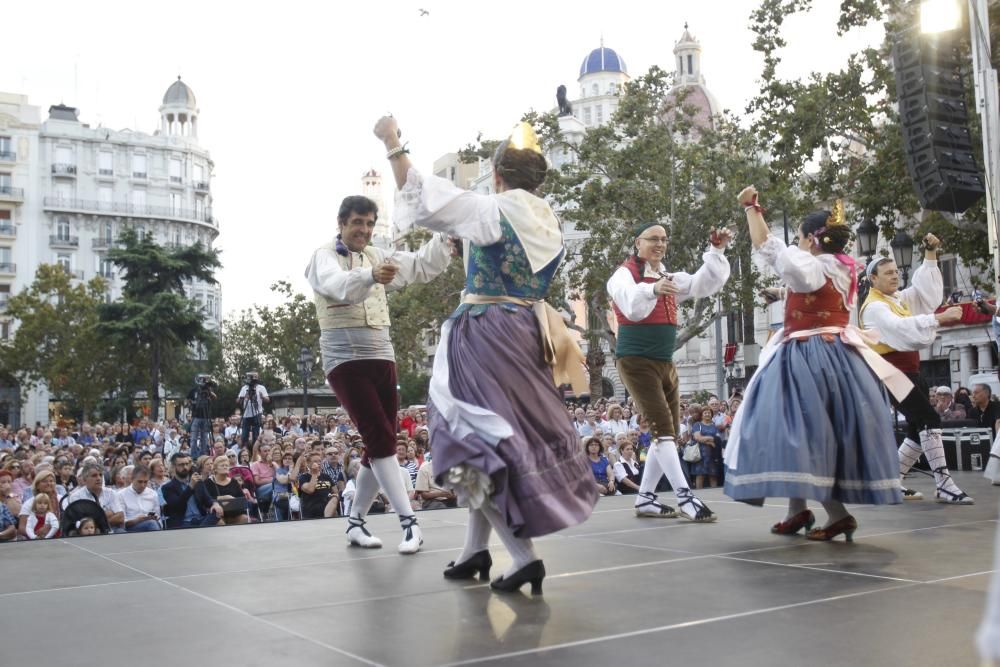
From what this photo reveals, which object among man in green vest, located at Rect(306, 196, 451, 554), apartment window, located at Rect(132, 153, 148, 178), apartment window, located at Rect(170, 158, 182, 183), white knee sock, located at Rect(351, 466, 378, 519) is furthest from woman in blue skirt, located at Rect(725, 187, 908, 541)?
apartment window, located at Rect(170, 158, 182, 183)

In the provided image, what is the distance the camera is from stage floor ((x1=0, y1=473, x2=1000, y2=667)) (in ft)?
9.58

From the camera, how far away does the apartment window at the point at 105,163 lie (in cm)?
6962

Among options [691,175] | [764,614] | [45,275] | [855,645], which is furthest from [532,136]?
[45,275]

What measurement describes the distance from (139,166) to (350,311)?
72161mm

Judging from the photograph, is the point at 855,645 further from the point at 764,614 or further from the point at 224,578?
the point at 224,578

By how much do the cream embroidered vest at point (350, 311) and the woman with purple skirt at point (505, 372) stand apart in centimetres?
117

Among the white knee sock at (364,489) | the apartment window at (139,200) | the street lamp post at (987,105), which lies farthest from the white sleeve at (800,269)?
the apartment window at (139,200)

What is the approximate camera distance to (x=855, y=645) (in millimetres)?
2875

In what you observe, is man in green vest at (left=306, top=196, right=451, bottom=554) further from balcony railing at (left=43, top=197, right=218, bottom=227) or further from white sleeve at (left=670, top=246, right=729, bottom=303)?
balcony railing at (left=43, top=197, right=218, bottom=227)

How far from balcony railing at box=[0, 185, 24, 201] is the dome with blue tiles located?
48.9 m

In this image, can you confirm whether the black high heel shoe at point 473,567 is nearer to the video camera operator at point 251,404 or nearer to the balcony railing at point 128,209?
the video camera operator at point 251,404

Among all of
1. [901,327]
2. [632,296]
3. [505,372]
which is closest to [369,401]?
[505,372]

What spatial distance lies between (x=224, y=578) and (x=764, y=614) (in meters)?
2.37

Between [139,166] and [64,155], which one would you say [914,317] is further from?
[139,166]
